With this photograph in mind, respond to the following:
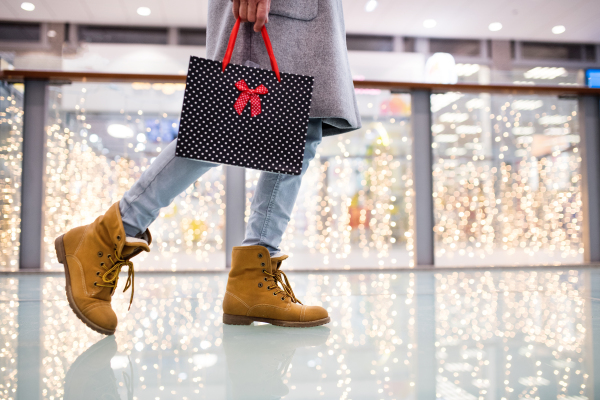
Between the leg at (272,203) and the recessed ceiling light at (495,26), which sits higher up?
the recessed ceiling light at (495,26)

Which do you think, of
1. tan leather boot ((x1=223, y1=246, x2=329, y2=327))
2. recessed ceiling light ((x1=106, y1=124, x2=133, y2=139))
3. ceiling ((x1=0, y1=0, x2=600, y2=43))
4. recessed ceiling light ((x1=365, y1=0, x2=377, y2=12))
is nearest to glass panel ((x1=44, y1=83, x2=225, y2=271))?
recessed ceiling light ((x1=106, y1=124, x2=133, y2=139))

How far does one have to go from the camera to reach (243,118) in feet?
2.63

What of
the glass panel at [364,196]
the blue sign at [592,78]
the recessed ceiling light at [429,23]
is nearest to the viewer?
the recessed ceiling light at [429,23]

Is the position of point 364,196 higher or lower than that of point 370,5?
lower

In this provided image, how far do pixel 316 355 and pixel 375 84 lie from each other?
3.12 meters

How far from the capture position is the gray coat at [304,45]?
0.89 m

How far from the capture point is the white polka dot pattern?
0.78 m

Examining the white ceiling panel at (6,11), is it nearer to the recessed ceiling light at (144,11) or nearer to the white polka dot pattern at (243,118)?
the recessed ceiling light at (144,11)

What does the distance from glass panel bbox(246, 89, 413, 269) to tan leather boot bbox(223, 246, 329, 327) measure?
8.66 ft

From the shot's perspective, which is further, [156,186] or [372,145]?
[372,145]

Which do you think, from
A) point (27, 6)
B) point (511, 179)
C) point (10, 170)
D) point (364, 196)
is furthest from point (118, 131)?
point (511, 179)

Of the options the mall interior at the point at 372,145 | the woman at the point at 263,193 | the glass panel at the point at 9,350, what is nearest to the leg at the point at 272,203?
the woman at the point at 263,193

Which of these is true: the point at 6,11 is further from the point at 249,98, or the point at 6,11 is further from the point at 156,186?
the point at 249,98

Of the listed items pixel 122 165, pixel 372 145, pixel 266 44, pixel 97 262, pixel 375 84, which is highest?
pixel 375 84
